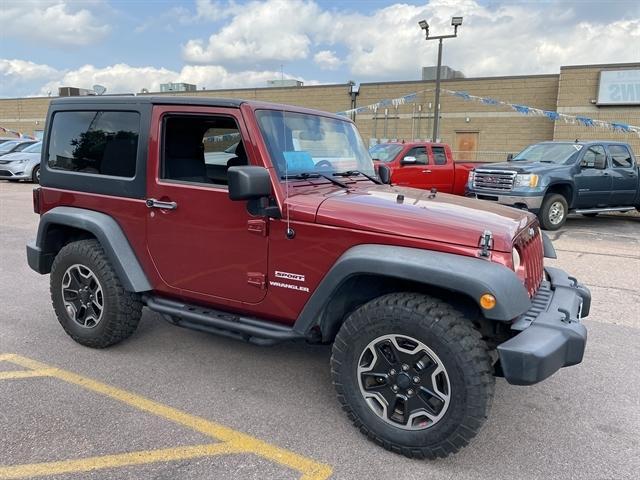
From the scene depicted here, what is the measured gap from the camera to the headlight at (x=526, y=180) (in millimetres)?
9953

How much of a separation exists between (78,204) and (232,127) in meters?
1.56

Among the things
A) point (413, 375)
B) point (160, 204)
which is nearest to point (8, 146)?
point (160, 204)

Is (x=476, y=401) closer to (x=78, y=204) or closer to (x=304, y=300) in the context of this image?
(x=304, y=300)

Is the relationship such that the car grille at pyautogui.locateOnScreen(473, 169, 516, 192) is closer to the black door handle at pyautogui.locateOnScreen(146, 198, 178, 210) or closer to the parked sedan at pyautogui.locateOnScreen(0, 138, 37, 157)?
the black door handle at pyautogui.locateOnScreen(146, 198, 178, 210)

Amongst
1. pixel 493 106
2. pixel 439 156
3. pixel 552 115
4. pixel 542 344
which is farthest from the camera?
pixel 493 106

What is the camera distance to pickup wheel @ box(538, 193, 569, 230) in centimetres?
1017

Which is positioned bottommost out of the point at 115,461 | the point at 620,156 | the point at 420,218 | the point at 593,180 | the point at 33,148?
the point at 115,461

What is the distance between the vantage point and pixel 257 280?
3.20 meters

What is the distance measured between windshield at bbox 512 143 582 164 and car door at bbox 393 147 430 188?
2.26 m

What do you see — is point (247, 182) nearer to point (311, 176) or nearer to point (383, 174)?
point (311, 176)

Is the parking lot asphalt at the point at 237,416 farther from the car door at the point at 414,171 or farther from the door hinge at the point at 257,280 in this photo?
the car door at the point at 414,171

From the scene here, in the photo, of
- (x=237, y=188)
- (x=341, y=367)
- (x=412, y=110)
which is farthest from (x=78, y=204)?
(x=412, y=110)

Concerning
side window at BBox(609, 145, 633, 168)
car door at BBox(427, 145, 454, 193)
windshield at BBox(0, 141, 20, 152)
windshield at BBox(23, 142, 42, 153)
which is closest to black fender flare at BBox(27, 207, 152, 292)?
car door at BBox(427, 145, 454, 193)

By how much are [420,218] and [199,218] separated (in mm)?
1457
